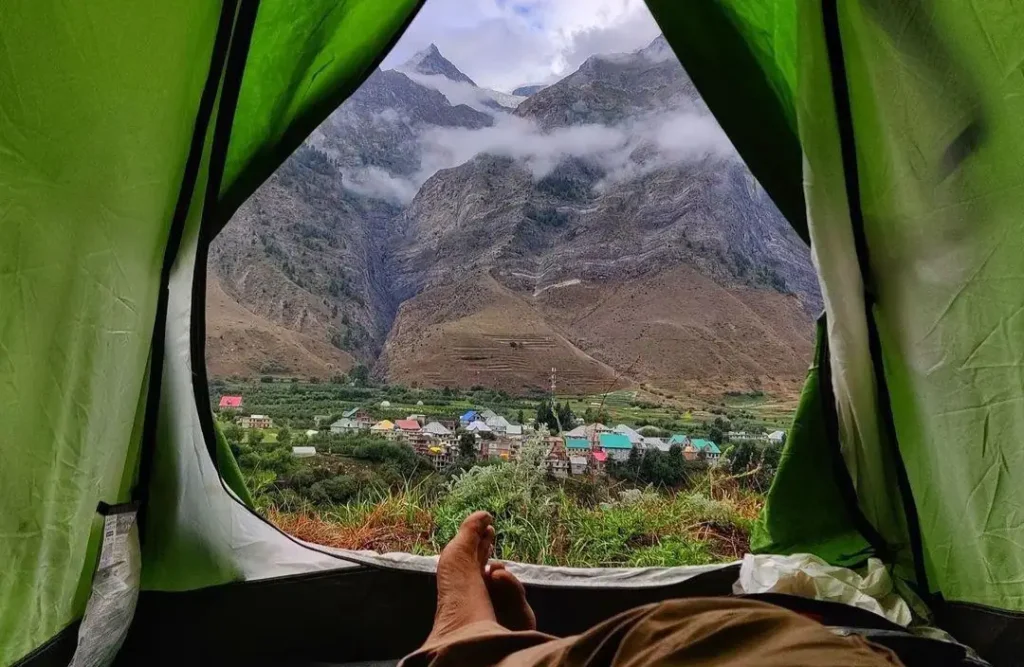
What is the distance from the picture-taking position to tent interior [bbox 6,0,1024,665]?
2.20ft

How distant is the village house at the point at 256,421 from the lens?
164 cm

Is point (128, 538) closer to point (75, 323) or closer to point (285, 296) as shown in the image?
point (75, 323)

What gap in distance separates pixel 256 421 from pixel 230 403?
8 centimetres

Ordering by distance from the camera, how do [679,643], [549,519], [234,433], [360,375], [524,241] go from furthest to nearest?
1. [524,241]
2. [360,375]
3. [234,433]
4. [549,519]
5. [679,643]

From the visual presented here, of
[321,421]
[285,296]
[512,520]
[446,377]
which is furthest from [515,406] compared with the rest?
[285,296]

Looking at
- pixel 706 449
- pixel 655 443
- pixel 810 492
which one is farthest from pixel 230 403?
pixel 810 492

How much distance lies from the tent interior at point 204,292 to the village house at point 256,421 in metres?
0.61

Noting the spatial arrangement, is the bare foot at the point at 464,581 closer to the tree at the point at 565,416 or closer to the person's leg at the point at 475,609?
the person's leg at the point at 475,609

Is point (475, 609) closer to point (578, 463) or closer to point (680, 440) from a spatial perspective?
point (578, 463)

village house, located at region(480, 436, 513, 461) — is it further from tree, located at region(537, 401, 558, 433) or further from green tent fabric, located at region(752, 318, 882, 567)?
green tent fabric, located at region(752, 318, 882, 567)

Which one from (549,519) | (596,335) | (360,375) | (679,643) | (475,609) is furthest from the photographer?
(596,335)

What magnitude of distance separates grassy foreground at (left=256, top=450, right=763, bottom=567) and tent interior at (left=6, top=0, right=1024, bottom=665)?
40 centimetres

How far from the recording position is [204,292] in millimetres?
1009

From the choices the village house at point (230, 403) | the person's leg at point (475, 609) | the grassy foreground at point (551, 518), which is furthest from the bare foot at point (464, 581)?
the village house at point (230, 403)
